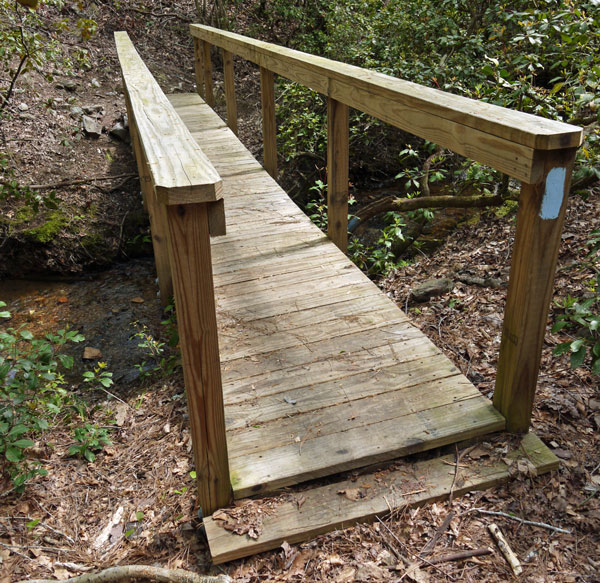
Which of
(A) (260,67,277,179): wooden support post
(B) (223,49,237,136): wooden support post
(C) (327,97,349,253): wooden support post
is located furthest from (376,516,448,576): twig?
(B) (223,49,237,136): wooden support post

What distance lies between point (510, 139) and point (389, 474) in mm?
1321

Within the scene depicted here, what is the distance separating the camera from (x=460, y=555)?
6.25ft

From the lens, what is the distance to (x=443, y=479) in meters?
2.18

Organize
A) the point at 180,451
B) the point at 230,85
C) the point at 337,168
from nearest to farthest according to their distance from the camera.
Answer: the point at 180,451
the point at 337,168
the point at 230,85

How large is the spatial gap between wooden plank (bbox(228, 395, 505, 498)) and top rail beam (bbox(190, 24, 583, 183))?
1.06m

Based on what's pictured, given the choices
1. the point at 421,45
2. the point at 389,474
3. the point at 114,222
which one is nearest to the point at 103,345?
the point at 114,222

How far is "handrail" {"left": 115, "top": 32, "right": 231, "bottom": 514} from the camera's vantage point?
5.40 ft

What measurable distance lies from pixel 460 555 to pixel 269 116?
425cm

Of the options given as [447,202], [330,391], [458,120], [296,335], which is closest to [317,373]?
[330,391]

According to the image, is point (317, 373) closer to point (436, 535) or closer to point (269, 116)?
point (436, 535)

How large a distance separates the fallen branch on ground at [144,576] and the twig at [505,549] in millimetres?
927

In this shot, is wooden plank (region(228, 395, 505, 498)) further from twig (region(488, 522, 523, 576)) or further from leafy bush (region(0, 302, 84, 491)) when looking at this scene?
leafy bush (region(0, 302, 84, 491))

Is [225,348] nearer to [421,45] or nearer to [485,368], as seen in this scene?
[485,368]

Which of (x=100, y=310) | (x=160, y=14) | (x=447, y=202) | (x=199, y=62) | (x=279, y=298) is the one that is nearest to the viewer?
(x=279, y=298)
